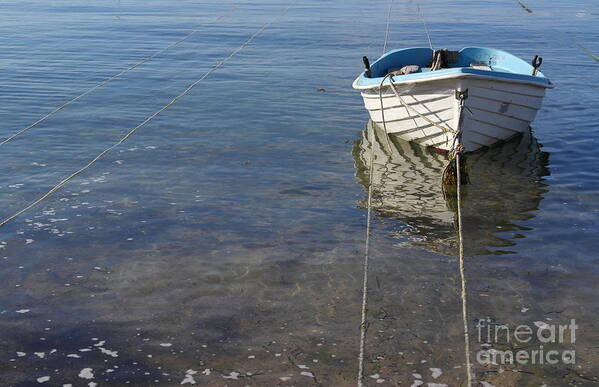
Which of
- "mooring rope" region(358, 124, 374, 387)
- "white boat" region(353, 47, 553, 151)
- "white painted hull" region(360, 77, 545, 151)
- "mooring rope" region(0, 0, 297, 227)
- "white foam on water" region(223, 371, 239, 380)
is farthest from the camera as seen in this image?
"white painted hull" region(360, 77, 545, 151)

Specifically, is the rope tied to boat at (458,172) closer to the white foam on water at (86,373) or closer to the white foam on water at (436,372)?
the white foam on water at (436,372)

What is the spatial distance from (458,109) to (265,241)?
14.2 feet

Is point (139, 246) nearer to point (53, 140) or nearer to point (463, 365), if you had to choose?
point (463, 365)

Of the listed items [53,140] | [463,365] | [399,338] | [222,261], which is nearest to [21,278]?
[222,261]

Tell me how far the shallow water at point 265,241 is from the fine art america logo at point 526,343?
11 centimetres

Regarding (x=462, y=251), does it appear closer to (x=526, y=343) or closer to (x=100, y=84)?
(x=526, y=343)

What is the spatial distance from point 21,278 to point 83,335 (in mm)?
1681

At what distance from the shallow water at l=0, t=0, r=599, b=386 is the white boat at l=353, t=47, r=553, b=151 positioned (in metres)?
0.46

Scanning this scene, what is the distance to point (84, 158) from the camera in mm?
13055

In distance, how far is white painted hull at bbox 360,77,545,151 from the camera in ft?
39.9

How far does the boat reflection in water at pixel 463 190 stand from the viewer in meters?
9.75

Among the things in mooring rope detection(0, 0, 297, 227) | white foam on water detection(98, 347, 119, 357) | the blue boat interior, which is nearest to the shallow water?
white foam on water detection(98, 347, 119, 357)

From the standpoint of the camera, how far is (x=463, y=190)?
1148 cm

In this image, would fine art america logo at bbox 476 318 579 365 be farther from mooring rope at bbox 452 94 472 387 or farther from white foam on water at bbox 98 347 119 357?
white foam on water at bbox 98 347 119 357
